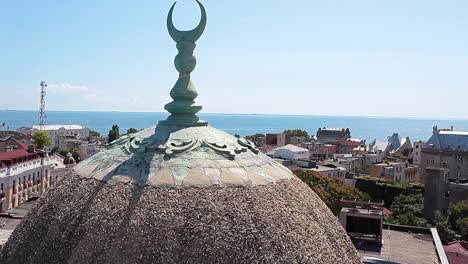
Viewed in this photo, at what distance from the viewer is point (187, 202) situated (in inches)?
315

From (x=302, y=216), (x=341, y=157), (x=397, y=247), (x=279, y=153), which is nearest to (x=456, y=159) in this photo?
(x=341, y=157)

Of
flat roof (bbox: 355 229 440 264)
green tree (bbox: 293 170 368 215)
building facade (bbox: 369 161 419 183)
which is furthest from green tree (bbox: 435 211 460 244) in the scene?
building facade (bbox: 369 161 419 183)

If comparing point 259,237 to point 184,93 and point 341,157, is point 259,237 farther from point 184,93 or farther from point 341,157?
point 341,157

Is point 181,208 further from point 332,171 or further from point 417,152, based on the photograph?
point 417,152

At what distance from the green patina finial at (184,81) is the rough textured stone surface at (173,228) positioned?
185cm

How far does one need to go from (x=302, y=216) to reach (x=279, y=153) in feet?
266

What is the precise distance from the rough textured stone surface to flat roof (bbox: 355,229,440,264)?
69.3 ft

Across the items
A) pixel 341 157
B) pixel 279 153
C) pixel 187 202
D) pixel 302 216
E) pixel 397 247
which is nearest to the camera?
pixel 187 202

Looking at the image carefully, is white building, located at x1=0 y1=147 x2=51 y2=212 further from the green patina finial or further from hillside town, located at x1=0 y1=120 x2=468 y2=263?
the green patina finial

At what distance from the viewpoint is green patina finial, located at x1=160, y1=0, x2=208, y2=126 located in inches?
379

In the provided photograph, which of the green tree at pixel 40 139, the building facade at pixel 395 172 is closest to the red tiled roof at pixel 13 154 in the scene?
the green tree at pixel 40 139

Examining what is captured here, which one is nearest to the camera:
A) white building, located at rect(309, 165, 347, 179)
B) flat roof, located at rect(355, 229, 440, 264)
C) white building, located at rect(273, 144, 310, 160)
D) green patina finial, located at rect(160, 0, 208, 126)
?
green patina finial, located at rect(160, 0, 208, 126)

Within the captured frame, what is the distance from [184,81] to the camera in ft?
31.9

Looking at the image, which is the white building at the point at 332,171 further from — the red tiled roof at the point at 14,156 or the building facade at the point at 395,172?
the red tiled roof at the point at 14,156
